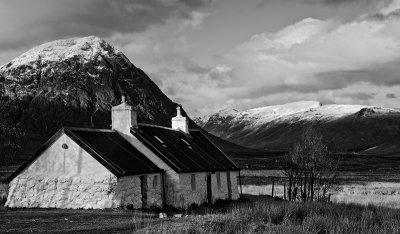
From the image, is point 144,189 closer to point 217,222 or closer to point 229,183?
point 229,183

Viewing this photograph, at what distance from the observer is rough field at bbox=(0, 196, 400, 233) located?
21625mm

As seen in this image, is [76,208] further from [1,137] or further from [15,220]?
[1,137]

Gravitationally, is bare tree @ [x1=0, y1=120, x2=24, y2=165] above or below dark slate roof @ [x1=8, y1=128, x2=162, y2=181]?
above

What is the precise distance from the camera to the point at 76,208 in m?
32.9

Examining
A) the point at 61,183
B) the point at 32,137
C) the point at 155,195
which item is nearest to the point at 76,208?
the point at 61,183

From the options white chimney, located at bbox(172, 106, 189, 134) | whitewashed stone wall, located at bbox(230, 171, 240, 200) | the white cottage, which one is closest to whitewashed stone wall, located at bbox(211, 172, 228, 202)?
the white cottage

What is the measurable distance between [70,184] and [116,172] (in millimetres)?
2734

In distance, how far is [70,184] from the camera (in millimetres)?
33406

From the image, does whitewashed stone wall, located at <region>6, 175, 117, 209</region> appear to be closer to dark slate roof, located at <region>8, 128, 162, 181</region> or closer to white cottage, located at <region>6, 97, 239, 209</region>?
white cottage, located at <region>6, 97, 239, 209</region>

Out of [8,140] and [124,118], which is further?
[8,140]

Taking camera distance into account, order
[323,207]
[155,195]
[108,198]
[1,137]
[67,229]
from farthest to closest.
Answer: [1,137]
[155,195]
[108,198]
[323,207]
[67,229]

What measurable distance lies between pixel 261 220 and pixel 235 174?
2156cm

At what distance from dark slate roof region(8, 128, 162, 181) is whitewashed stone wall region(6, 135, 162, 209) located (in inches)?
10.7

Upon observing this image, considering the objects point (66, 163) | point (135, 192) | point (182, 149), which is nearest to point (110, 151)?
point (66, 163)
